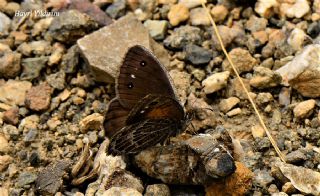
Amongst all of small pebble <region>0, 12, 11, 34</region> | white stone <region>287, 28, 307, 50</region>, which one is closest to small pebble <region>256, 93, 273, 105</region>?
white stone <region>287, 28, 307, 50</region>

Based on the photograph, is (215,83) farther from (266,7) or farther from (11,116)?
(11,116)

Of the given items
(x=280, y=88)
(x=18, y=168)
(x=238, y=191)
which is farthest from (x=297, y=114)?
(x=18, y=168)

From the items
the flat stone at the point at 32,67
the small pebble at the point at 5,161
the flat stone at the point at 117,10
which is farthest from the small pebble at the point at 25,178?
the flat stone at the point at 117,10

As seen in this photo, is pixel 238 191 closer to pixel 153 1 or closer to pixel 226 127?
pixel 226 127

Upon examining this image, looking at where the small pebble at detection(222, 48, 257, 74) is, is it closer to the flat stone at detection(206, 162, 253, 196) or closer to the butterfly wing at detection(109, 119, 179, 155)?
the butterfly wing at detection(109, 119, 179, 155)

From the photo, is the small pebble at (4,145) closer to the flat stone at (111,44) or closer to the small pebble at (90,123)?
the small pebble at (90,123)

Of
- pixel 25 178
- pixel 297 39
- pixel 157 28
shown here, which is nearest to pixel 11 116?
pixel 25 178
